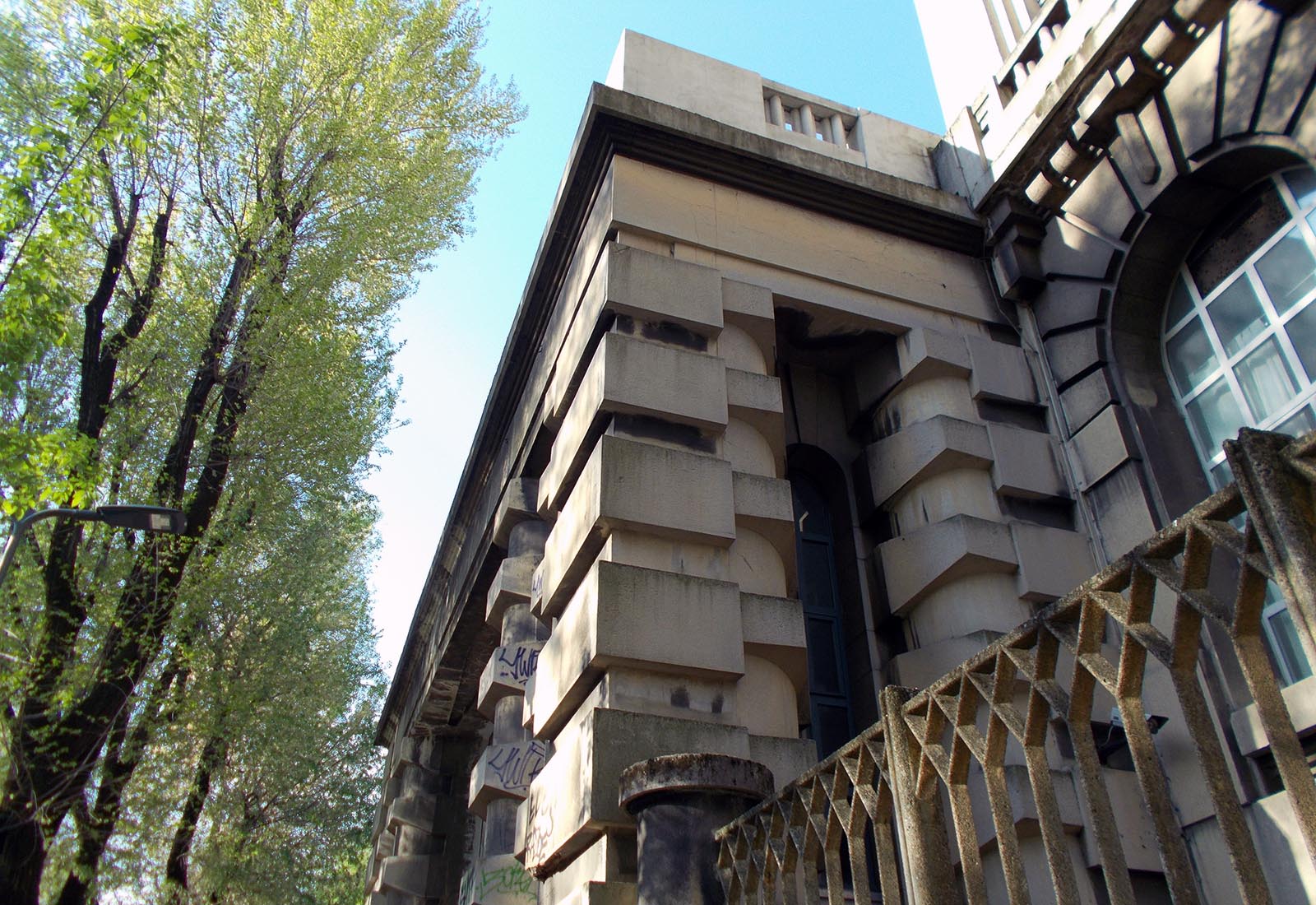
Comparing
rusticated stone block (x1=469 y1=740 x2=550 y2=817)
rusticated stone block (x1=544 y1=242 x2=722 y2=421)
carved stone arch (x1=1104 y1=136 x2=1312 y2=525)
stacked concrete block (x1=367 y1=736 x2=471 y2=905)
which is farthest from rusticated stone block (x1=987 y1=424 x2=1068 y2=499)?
stacked concrete block (x1=367 y1=736 x2=471 y2=905)

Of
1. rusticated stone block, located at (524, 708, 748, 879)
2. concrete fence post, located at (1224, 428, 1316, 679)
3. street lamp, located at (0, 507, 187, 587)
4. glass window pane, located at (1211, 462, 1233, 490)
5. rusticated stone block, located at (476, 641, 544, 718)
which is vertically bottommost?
concrete fence post, located at (1224, 428, 1316, 679)

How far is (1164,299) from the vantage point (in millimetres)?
7785

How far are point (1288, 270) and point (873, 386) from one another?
10.6 feet

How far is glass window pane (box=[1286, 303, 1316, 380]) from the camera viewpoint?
637cm

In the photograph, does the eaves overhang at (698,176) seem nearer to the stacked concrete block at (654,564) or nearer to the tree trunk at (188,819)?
the stacked concrete block at (654,564)

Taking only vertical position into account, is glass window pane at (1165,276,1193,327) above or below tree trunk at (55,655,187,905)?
above

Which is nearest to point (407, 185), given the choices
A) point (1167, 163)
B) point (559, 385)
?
point (559, 385)

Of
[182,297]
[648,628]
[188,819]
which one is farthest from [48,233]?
[188,819]

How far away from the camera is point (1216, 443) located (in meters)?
7.12

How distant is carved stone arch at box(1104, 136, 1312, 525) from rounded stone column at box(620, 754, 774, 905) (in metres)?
3.83

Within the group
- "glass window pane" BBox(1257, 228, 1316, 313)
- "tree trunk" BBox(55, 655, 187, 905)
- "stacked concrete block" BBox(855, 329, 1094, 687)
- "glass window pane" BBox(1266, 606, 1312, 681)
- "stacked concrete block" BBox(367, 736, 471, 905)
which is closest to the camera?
"glass window pane" BBox(1266, 606, 1312, 681)

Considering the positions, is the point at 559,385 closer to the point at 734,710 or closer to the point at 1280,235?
the point at 734,710

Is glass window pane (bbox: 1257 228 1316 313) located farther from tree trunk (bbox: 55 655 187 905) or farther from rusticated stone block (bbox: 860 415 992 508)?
tree trunk (bbox: 55 655 187 905)

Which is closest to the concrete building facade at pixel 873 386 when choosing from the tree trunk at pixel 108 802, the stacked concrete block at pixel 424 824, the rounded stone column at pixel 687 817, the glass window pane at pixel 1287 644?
the glass window pane at pixel 1287 644
